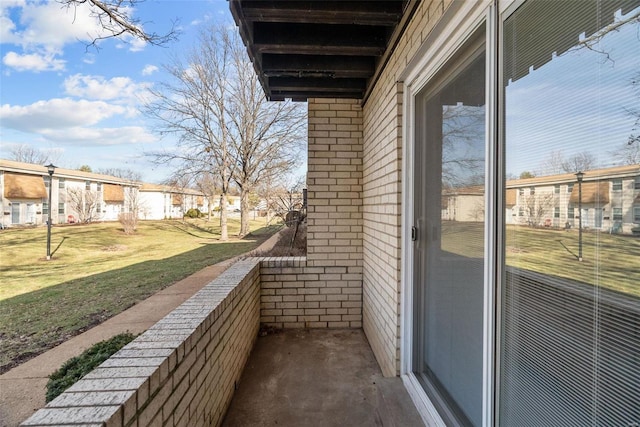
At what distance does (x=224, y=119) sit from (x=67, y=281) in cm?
956

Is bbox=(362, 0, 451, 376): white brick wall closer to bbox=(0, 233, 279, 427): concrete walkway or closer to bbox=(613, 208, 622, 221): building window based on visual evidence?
bbox=(613, 208, 622, 221): building window

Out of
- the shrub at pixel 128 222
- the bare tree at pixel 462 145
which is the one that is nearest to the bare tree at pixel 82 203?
the shrub at pixel 128 222

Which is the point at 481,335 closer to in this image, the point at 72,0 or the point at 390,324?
the point at 390,324

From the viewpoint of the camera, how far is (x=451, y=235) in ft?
5.30

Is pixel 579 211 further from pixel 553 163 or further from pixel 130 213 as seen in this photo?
pixel 130 213

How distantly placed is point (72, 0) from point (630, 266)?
15.3ft

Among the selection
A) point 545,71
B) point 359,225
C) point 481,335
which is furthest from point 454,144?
point 359,225

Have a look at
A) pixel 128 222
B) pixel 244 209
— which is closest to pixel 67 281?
pixel 244 209

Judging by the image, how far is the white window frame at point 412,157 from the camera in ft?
3.94

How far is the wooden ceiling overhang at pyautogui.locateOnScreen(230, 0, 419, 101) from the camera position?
79.4 inches

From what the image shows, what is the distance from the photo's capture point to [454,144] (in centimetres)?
162

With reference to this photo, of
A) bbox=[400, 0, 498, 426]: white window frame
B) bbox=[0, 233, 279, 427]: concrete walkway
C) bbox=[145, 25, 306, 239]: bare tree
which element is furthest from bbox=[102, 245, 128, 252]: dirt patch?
bbox=[400, 0, 498, 426]: white window frame

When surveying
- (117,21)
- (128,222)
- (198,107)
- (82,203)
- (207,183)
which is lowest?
(128,222)

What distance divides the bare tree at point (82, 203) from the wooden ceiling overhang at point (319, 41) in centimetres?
2413
